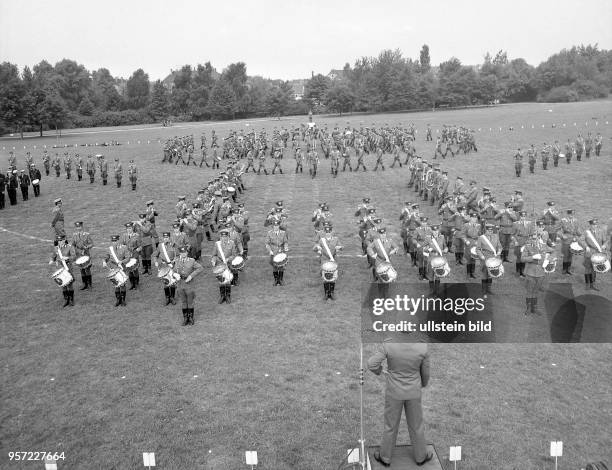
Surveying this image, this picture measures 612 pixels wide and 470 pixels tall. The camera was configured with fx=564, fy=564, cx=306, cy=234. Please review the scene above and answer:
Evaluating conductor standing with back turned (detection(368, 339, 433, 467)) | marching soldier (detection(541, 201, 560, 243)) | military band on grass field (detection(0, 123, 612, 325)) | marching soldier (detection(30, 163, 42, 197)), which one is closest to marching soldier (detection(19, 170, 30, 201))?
marching soldier (detection(30, 163, 42, 197))

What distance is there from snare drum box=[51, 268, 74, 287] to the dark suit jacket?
32.7 feet

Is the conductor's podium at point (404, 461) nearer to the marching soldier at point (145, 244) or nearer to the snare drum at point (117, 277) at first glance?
the snare drum at point (117, 277)

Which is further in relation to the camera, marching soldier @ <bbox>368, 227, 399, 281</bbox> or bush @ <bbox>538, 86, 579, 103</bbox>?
bush @ <bbox>538, 86, 579, 103</bbox>

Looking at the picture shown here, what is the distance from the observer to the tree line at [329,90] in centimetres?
8550

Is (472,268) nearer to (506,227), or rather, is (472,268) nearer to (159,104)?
(506,227)

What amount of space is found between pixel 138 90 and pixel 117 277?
93583 mm

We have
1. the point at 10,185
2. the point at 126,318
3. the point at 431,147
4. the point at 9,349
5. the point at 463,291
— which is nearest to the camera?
the point at 463,291

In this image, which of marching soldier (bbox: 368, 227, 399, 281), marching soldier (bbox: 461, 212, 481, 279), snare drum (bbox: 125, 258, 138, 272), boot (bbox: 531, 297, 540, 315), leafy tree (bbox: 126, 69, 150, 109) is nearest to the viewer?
boot (bbox: 531, 297, 540, 315)

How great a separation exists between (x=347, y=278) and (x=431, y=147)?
31.9 meters

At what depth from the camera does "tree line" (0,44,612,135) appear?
281ft

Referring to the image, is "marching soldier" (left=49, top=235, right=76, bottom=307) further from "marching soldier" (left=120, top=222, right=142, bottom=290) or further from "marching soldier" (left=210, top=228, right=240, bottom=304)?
"marching soldier" (left=210, top=228, right=240, bottom=304)

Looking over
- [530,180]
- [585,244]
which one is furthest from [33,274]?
[530,180]

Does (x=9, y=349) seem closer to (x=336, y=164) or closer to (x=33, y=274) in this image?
(x=33, y=274)

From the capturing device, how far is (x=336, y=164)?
34.0m
